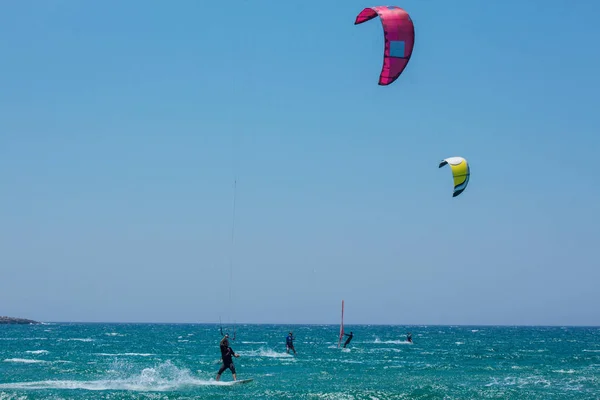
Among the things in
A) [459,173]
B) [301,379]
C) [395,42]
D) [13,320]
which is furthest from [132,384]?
A: [13,320]

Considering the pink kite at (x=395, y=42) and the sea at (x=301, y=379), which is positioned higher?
the pink kite at (x=395, y=42)

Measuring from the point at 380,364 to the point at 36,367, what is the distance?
14.8 m

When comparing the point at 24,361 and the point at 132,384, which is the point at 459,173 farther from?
the point at 24,361

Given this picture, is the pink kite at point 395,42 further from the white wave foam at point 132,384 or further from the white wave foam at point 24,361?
the white wave foam at point 24,361

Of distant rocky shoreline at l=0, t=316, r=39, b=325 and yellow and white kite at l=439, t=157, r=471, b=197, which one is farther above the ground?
yellow and white kite at l=439, t=157, r=471, b=197

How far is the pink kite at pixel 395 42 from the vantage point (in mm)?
16906

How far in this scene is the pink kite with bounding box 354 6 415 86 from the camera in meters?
16.9

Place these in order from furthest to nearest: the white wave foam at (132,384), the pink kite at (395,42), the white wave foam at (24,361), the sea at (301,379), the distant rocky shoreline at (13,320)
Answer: the distant rocky shoreline at (13,320)
the white wave foam at (24,361)
the white wave foam at (132,384)
the sea at (301,379)
the pink kite at (395,42)

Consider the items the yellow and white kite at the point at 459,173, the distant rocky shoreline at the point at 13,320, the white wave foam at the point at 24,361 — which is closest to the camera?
the yellow and white kite at the point at 459,173

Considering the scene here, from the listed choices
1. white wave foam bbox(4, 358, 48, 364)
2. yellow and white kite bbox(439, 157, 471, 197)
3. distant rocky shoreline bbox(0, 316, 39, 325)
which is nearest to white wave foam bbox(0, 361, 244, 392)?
yellow and white kite bbox(439, 157, 471, 197)

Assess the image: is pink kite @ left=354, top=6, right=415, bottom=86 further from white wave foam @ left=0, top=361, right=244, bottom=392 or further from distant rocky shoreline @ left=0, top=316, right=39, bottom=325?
distant rocky shoreline @ left=0, top=316, right=39, bottom=325

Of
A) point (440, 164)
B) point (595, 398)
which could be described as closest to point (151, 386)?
point (440, 164)

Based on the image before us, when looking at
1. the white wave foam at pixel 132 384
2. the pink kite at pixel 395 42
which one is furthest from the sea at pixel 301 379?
the pink kite at pixel 395 42

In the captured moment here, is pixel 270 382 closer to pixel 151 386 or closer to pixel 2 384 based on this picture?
pixel 151 386
